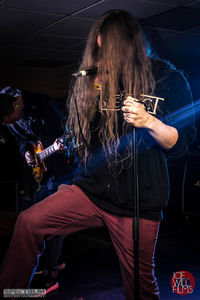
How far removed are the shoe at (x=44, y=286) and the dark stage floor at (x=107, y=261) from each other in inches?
1.8

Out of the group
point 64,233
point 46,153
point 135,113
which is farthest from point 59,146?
point 135,113

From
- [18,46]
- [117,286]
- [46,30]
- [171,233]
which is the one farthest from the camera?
[18,46]

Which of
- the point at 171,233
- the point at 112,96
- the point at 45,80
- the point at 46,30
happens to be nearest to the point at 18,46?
the point at 46,30

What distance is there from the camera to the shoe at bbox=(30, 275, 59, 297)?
2697 mm

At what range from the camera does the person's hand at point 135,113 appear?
136 centimetres

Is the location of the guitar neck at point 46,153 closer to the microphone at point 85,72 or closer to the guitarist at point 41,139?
the guitarist at point 41,139

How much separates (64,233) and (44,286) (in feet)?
4.41

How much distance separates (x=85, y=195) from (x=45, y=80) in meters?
7.76

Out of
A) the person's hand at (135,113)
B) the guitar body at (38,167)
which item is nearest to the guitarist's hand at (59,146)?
the guitar body at (38,167)

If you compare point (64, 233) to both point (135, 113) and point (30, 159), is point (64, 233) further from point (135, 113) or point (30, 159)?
point (30, 159)

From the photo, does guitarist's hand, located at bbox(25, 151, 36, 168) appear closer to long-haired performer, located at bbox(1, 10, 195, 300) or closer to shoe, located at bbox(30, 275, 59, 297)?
shoe, located at bbox(30, 275, 59, 297)

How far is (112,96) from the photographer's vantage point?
1.63 metres

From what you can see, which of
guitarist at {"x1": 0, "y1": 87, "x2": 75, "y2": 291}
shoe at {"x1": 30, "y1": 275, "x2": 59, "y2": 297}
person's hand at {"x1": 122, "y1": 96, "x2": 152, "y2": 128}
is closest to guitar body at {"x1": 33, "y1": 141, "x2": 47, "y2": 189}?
guitarist at {"x1": 0, "y1": 87, "x2": 75, "y2": 291}

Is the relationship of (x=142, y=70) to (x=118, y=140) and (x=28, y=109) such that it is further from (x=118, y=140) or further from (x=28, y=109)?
(x=28, y=109)
